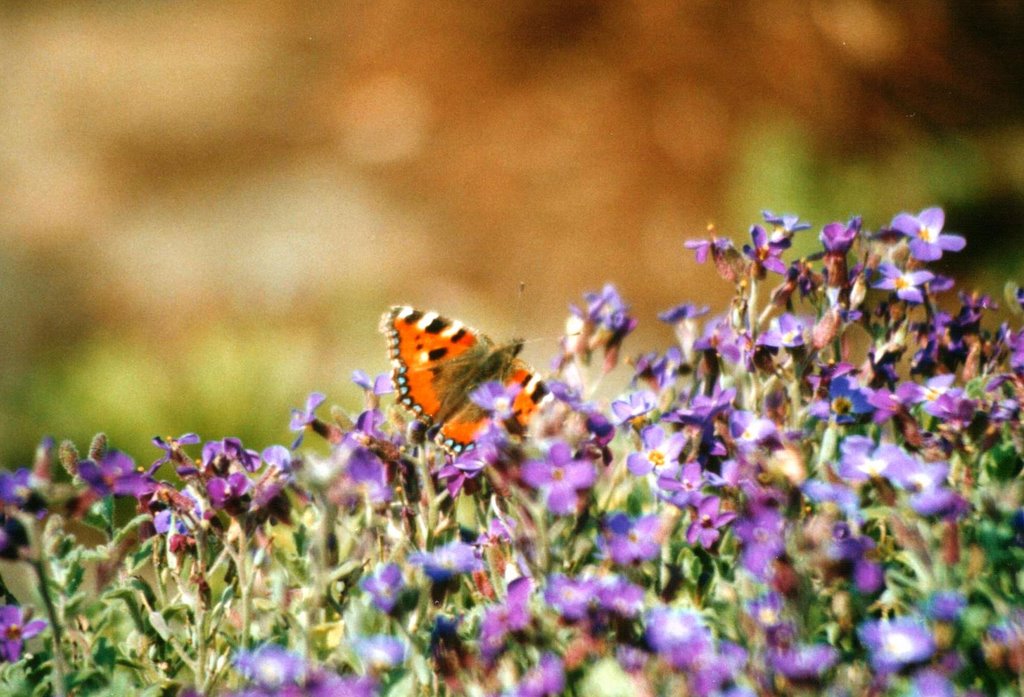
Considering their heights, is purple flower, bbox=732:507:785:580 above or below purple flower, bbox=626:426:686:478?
below

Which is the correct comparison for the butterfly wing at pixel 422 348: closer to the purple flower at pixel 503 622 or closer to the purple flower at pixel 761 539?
the purple flower at pixel 503 622

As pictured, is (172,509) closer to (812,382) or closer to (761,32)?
(812,382)

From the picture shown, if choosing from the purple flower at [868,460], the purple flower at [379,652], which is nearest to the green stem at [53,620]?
the purple flower at [379,652]

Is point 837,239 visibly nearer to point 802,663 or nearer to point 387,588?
point 802,663

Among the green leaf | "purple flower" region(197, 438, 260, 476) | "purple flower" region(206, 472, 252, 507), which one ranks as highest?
"purple flower" region(197, 438, 260, 476)

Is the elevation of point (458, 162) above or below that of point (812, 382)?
above

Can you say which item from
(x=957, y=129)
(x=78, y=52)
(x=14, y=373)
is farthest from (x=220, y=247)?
(x=957, y=129)

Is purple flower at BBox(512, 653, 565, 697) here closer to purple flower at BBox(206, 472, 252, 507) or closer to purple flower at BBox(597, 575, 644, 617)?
purple flower at BBox(597, 575, 644, 617)

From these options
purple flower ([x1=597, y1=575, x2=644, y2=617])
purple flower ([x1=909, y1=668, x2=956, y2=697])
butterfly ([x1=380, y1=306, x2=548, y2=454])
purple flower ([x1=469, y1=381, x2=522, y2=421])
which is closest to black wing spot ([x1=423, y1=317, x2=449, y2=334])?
butterfly ([x1=380, y1=306, x2=548, y2=454])
